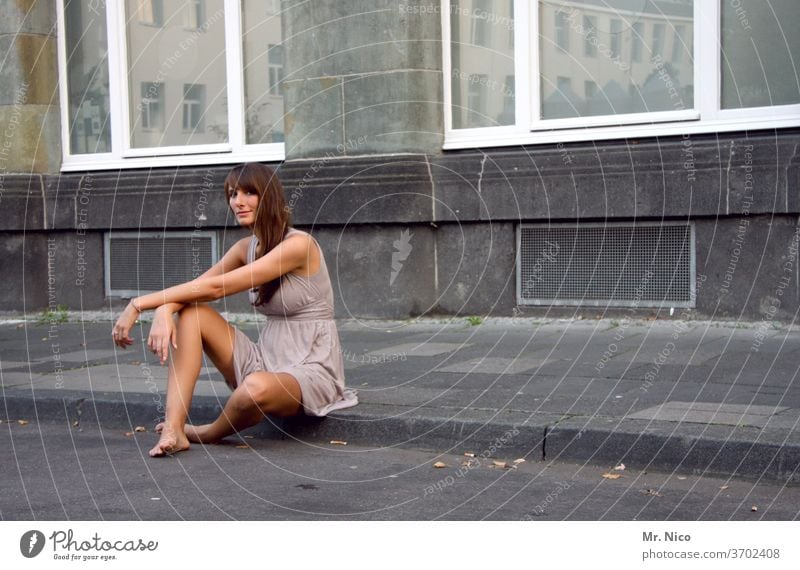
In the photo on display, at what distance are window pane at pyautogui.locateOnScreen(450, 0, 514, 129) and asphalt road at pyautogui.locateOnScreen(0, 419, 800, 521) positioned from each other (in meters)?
4.61

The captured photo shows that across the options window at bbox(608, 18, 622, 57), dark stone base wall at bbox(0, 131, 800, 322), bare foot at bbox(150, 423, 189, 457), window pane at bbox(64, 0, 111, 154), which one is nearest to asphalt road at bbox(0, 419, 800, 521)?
bare foot at bbox(150, 423, 189, 457)

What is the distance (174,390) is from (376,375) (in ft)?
6.00

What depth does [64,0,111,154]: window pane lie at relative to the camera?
1183 centimetres

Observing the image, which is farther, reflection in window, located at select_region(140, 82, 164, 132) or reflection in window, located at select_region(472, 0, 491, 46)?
reflection in window, located at select_region(140, 82, 164, 132)

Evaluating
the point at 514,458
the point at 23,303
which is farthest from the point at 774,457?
the point at 23,303

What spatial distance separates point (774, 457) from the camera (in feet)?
16.5

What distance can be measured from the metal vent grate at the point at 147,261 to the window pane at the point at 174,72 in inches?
38.4

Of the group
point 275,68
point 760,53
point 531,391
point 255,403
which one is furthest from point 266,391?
point 275,68

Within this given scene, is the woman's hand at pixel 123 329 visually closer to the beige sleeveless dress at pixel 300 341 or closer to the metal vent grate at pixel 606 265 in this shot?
the beige sleeveless dress at pixel 300 341

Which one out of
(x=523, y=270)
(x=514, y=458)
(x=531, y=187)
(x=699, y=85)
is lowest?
(x=514, y=458)

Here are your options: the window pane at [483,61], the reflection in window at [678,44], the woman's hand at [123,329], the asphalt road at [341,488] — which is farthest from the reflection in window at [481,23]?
the woman's hand at [123,329]

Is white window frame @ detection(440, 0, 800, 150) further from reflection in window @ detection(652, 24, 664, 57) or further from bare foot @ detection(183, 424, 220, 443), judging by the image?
bare foot @ detection(183, 424, 220, 443)

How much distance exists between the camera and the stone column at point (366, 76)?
9781 millimetres
